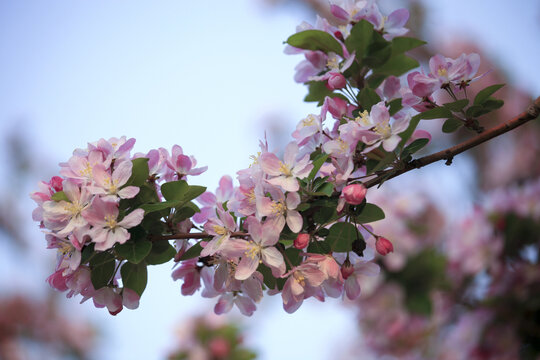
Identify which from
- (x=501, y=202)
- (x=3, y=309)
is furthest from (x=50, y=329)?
(x=501, y=202)

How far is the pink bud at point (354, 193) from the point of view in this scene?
1.81 feet

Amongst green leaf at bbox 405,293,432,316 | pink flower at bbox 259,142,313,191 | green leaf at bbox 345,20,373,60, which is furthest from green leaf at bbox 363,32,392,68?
green leaf at bbox 405,293,432,316

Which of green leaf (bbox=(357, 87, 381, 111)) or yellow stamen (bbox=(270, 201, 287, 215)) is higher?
green leaf (bbox=(357, 87, 381, 111))

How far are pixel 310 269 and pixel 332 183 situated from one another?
0.37 ft

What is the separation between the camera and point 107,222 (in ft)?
1.89

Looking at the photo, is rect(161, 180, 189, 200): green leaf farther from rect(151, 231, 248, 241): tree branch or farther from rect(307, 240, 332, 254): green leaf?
rect(307, 240, 332, 254): green leaf

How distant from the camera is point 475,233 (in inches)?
62.0

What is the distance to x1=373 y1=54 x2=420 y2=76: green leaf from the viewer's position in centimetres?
81

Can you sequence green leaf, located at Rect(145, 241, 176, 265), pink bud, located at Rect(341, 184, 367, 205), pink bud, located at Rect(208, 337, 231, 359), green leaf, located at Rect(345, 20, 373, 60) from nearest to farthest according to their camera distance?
pink bud, located at Rect(341, 184, 367, 205), green leaf, located at Rect(145, 241, 176, 265), green leaf, located at Rect(345, 20, 373, 60), pink bud, located at Rect(208, 337, 231, 359)

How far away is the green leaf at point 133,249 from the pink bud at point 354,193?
0.82ft

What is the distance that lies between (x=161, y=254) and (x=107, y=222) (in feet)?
0.39

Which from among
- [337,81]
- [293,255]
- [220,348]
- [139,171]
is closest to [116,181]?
[139,171]

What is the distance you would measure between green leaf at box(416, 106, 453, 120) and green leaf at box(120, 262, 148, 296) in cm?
43

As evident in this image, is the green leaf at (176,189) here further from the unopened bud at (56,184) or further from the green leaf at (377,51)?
the green leaf at (377,51)
